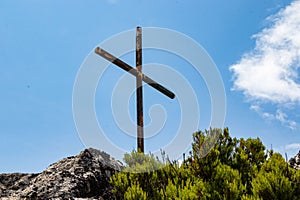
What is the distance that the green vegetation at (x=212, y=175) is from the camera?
7.02 m

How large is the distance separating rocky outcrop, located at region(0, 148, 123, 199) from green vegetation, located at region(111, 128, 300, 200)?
353mm

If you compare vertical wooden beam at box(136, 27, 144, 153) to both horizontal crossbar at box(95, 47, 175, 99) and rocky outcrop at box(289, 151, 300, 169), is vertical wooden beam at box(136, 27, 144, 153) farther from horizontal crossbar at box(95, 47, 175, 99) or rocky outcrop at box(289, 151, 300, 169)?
rocky outcrop at box(289, 151, 300, 169)

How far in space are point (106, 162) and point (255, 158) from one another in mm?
3763

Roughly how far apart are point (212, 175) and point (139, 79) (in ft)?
9.75

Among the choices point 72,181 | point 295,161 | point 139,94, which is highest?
point 139,94

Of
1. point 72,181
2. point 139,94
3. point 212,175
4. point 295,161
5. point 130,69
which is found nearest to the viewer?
point 72,181

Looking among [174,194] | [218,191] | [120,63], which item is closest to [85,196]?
[174,194]

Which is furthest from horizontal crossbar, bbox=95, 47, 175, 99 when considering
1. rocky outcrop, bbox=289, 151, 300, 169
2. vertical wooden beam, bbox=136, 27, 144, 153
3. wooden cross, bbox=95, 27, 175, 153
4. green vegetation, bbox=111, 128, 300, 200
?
rocky outcrop, bbox=289, 151, 300, 169

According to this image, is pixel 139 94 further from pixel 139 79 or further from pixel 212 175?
pixel 212 175

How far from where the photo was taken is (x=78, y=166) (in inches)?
328

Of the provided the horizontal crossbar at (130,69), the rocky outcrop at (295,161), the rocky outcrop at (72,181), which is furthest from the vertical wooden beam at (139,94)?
the rocky outcrop at (295,161)

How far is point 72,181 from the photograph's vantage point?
780cm

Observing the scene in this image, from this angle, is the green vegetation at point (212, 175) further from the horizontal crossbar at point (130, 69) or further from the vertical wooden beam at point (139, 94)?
the horizontal crossbar at point (130, 69)

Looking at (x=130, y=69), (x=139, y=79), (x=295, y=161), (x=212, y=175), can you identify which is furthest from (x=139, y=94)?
(x=295, y=161)
